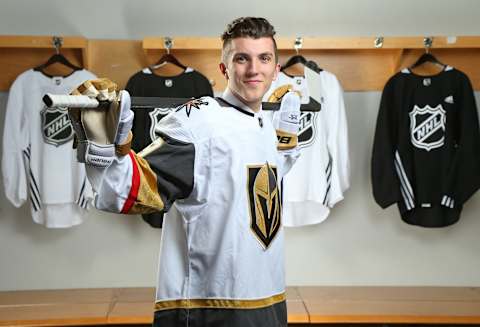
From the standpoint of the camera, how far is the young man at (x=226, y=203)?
1.49 meters

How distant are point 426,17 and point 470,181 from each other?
95 cm

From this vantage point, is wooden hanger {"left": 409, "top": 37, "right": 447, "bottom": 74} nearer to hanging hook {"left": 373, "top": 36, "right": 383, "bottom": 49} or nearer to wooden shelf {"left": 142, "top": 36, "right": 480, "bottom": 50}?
wooden shelf {"left": 142, "top": 36, "right": 480, "bottom": 50}

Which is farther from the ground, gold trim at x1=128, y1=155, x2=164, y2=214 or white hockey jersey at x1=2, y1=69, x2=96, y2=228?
white hockey jersey at x1=2, y1=69, x2=96, y2=228

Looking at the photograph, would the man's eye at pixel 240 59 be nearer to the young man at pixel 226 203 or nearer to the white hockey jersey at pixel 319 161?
the young man at pixel 226 203

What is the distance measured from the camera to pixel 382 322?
9.12ft

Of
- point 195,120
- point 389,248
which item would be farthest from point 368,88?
point 195,120

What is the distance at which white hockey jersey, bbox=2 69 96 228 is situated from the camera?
3020mm

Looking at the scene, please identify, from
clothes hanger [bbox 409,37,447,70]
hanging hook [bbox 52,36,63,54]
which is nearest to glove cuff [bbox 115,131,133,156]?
hanging hook [bbox 52,36,63,54]

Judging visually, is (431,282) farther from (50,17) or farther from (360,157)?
(50,17)

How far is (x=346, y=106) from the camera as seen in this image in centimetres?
334

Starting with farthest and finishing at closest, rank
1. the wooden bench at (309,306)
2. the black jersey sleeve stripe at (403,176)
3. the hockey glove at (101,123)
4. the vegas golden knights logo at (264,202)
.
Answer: the black jersey sleeve stripe at (403,176), the wooden bench at (309,306), the vegas golden knights logo at (264,202), the hockey glove at (101,123)

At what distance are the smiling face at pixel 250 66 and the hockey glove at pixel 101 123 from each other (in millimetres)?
484

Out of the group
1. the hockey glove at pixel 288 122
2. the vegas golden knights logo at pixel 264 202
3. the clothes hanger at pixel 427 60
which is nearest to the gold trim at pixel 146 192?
the vegas golden knights logo at pixel 264 202

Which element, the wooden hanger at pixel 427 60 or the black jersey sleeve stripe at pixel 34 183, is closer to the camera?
the black jersey sleeve stripe at pixel 34 183
